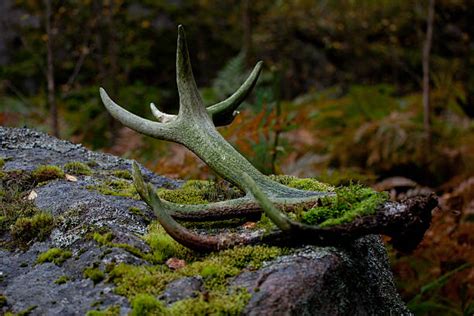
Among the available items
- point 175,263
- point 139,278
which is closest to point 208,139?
point 175,263

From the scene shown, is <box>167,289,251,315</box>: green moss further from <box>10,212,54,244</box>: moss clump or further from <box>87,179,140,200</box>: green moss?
<box>87,179,140,200</box>: green moss

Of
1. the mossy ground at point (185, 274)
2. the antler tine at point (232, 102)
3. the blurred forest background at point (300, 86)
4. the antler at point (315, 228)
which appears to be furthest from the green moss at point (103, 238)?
the blurred forest background at point (300, 86)

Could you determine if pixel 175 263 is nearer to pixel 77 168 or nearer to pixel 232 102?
pixel 232 102

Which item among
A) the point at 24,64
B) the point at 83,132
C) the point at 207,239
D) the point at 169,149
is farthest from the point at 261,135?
the point at 24,64

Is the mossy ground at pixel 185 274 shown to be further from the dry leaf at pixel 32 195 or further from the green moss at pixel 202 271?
the dry leaf at pixel 32 195

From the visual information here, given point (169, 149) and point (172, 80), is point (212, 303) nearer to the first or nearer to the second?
point (169, 149)

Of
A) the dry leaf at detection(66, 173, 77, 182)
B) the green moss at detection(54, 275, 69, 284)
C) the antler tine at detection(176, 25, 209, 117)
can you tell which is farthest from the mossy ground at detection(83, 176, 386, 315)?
the dry leaf at detection(66, 173, 77, 182)
